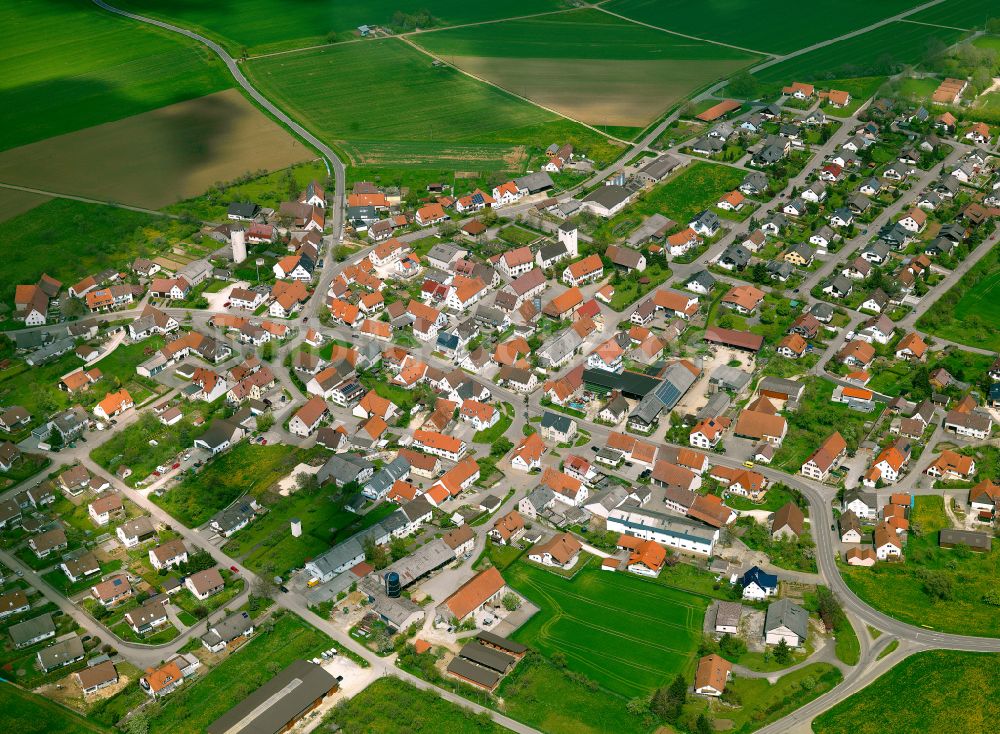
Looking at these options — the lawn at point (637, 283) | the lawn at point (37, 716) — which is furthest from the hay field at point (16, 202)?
the lawn at point (37, 716)

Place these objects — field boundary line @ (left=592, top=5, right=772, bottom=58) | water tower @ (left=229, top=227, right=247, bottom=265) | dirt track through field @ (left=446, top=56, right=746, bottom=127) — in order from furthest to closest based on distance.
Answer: field boundary line @ (left=592, top=5, right=772, bottom=58), dirt track through field @ (left=446, top=56, right=746, bottom=127), water tower @ (left=229, top=227, right=247, bottom=265)

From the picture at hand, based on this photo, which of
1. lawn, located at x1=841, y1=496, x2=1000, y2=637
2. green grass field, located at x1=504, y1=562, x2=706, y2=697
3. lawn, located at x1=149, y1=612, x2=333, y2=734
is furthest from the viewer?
lawn, located at x1=841, y1=496, x2=1000, y2=637

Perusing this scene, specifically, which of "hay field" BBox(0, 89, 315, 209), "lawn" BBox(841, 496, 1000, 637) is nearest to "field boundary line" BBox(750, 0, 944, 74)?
"hay field" BBox(0, 89, 315, 209)

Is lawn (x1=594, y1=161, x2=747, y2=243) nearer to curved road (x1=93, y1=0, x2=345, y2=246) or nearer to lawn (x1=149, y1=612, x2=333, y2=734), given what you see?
curved road (x1=93, y1=0, x2=345, y2=246)

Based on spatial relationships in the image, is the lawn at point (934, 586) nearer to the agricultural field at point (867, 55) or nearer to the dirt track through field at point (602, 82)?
the dirt track through field at point (602, 82)

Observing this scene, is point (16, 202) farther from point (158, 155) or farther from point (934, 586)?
point (934, 586)

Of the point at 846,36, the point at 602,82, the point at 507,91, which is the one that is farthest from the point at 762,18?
the point at 507,91

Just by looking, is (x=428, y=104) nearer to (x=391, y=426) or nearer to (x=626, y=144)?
(x=626, y=144)
